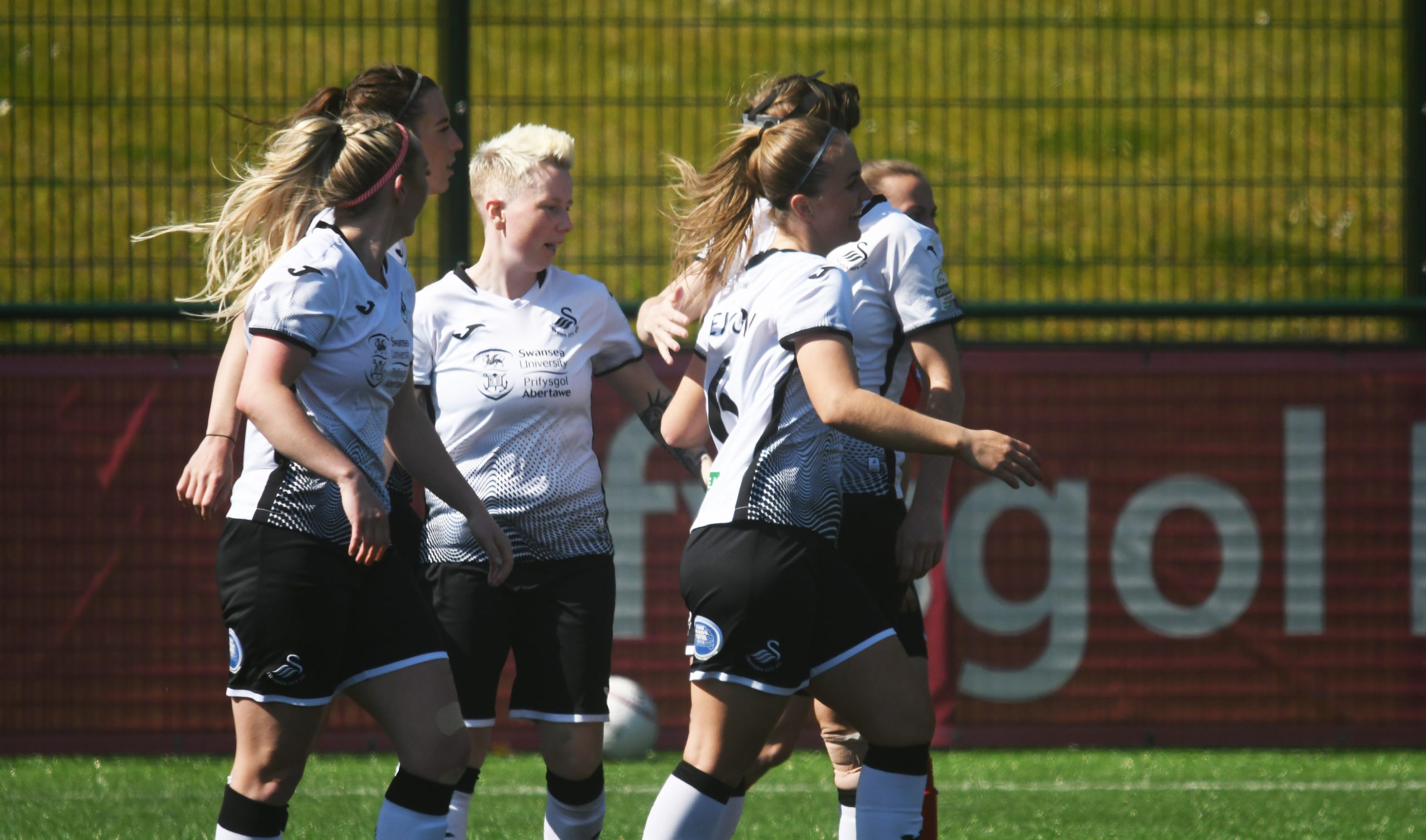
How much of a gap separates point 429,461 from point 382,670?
545 mm

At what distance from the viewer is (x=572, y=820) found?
396 cm

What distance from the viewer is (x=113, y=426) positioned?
6789 mm

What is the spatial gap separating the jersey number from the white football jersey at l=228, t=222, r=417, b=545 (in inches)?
27.0

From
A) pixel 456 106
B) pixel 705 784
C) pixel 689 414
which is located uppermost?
pixel 456 106

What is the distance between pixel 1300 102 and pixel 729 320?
526cm

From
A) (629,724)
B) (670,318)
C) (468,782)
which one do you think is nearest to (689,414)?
(670,318)

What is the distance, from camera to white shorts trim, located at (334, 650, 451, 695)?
10.4ft

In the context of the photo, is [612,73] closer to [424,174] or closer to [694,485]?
[694,485]

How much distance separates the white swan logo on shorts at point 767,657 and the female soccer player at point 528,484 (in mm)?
913

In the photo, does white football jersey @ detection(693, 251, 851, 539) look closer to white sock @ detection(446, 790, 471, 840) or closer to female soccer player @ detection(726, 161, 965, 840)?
female soccer player @ detection(726, 161, 965, 840)

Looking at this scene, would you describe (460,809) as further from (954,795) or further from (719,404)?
(954,795)

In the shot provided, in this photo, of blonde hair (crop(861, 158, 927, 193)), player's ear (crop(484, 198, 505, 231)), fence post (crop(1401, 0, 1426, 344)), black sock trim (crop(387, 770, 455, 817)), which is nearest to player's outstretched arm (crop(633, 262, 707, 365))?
player's ear (crop(484, 198, 505, 231))

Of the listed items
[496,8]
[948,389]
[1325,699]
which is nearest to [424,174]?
[948,389]

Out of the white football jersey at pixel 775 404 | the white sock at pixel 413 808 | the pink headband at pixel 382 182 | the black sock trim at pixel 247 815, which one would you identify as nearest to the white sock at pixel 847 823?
the white football jersey at pixel 775 404
